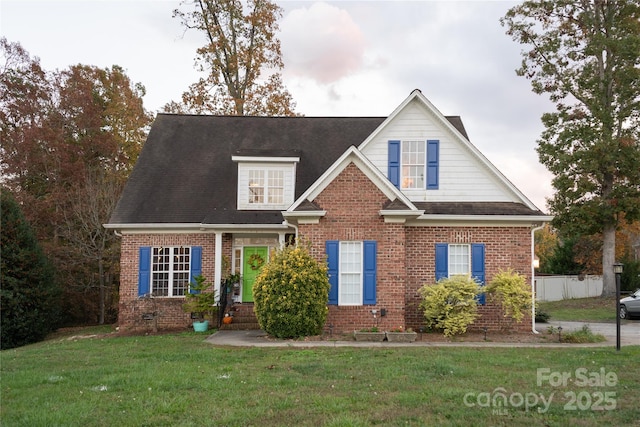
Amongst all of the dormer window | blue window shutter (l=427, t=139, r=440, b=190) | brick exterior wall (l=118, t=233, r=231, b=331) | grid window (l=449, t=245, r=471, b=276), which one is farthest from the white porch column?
grid window (l=449, t=245, r=471, b=276)

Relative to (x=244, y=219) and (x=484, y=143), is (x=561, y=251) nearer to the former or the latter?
(x=484, y=143)

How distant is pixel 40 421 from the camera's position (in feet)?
21.5

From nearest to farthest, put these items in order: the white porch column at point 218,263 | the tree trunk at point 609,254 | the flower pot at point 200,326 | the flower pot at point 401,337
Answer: the flower pot at point 401,337 < the flower pot at point 200,326 < the white porch column at point 218,263 < the tree trunk at point 609,254

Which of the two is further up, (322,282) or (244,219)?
(244,219)

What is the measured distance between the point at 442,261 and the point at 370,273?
7.81 feet

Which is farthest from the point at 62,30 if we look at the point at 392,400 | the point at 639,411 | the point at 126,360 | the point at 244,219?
the point at 639,411

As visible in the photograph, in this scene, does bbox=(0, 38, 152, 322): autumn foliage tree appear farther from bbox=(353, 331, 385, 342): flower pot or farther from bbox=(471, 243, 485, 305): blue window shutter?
bbox=(471, 243, 485, 305): blue window shutter

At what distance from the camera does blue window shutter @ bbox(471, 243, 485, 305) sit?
15.5 meters

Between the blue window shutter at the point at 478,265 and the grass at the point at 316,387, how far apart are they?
3.43 metres

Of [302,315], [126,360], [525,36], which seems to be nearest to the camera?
[126,360]

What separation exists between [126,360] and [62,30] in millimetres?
10002

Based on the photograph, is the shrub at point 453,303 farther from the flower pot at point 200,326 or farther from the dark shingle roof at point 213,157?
the flower pot at point 200,326

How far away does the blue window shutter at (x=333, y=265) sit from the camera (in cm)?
1466

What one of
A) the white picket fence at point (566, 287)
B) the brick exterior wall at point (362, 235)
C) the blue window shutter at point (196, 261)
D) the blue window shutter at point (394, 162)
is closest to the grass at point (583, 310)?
the white picket fence at point (566, 287)
